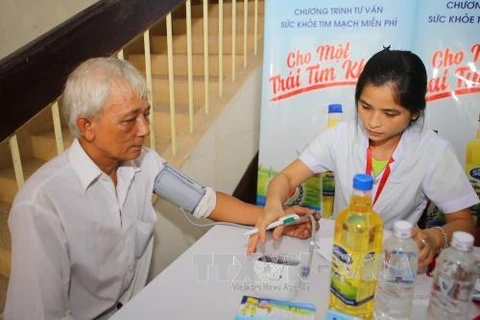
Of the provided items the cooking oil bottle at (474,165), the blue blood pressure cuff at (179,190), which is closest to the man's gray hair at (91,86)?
the blue blood pressure cuff at (179,190)

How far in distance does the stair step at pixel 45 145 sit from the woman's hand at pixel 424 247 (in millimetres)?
1781

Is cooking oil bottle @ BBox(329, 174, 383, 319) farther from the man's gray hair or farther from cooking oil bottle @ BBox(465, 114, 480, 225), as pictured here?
cooking oil bottle @ BBox(465, 114, 480, 225)

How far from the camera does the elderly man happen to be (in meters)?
0.91

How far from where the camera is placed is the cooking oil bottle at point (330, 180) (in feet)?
6.06

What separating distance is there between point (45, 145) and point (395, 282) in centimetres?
197

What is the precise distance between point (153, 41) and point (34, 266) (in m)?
2.15

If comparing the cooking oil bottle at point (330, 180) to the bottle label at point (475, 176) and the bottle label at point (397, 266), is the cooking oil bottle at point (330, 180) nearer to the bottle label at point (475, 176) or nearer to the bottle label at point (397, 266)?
the bottle label at point (475, 176)

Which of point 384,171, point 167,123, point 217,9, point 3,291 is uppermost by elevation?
point 217,9

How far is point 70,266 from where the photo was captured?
102 centimetres

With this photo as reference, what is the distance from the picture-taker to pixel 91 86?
3.18 feet

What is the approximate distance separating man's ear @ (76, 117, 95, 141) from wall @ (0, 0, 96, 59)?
1.34 m

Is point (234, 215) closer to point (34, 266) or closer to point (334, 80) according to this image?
point (34, 266)

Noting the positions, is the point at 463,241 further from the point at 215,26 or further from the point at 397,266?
the point at 215,26

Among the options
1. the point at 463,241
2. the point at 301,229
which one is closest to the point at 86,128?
the point at 301,229
